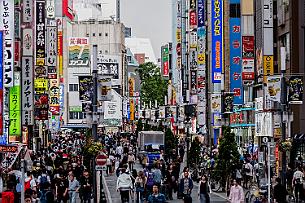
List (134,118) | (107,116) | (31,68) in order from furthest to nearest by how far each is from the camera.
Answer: (134,118) < (107,116) < (31,68)

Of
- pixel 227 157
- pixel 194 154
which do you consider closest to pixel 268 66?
pixel 194 154

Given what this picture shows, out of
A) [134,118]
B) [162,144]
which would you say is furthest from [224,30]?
[134,118]

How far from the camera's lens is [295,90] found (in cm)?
4216

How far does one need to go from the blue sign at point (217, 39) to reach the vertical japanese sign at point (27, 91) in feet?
78.9

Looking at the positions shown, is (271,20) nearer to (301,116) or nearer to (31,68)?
(301,116)

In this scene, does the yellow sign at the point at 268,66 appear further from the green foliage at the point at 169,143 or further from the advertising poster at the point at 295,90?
the green foliage at the point at 169,143

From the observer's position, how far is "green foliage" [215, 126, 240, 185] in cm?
4728

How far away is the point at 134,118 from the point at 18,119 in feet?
470

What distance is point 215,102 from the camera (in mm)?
78375

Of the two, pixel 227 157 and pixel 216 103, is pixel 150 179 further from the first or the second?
pixel 216 103

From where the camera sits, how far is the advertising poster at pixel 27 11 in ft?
225

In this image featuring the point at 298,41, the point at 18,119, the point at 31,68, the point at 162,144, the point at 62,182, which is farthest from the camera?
the point at 162,144

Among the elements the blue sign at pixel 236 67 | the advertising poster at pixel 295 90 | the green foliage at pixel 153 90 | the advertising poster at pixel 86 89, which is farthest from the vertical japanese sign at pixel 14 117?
the green foliage at pixel 153 90

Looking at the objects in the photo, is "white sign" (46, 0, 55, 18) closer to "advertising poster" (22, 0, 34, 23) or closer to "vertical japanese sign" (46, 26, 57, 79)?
"vertical japanese sign" (46, 26, 57, 79)
